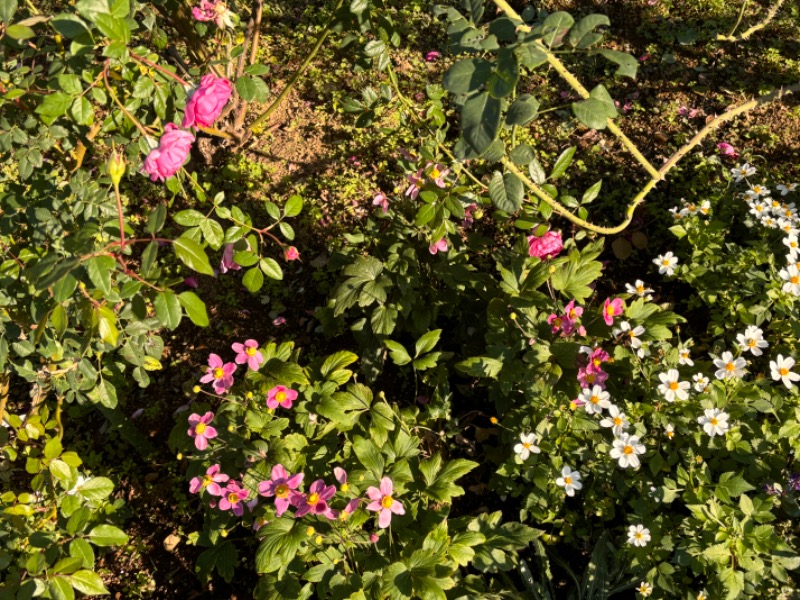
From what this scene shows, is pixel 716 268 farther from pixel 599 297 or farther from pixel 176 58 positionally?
pixel 176 58

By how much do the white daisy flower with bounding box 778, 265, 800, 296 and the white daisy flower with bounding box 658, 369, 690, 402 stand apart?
59 cm

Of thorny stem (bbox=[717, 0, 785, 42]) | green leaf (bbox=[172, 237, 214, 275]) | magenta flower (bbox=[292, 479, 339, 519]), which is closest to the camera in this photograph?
green leaf (bbox=[172, 237, 214, 275])

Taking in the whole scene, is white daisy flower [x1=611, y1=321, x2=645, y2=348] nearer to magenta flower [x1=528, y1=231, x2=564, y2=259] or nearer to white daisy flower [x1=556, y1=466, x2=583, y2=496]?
magenta flower [x1=528, y1=231, x2=564, y2=259]

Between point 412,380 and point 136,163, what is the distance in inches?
56.7

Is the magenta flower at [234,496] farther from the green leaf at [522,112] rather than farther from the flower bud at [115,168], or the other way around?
the green leaf at [522,112]

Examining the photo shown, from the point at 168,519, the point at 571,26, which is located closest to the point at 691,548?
the point at 571,26

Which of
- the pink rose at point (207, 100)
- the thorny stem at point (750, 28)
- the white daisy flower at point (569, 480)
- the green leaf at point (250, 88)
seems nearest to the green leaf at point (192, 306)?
the pink rose at point (207, 100)

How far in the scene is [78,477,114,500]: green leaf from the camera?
60.7 inches

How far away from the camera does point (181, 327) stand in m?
2.80

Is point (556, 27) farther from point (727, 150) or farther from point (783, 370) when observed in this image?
point (727, 150)

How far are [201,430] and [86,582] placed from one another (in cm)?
53

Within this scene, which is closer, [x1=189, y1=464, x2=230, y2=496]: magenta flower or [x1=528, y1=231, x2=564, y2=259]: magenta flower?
[x1=189, y1=464, x2=230, y2=496]: magenta flower

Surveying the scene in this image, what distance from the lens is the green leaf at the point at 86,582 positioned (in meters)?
1.30

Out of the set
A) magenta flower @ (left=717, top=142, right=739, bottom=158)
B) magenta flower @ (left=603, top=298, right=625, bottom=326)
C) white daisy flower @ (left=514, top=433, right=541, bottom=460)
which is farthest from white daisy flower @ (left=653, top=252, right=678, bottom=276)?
magenta flower @ (left=717, top=142, right=739, bottom=158)
